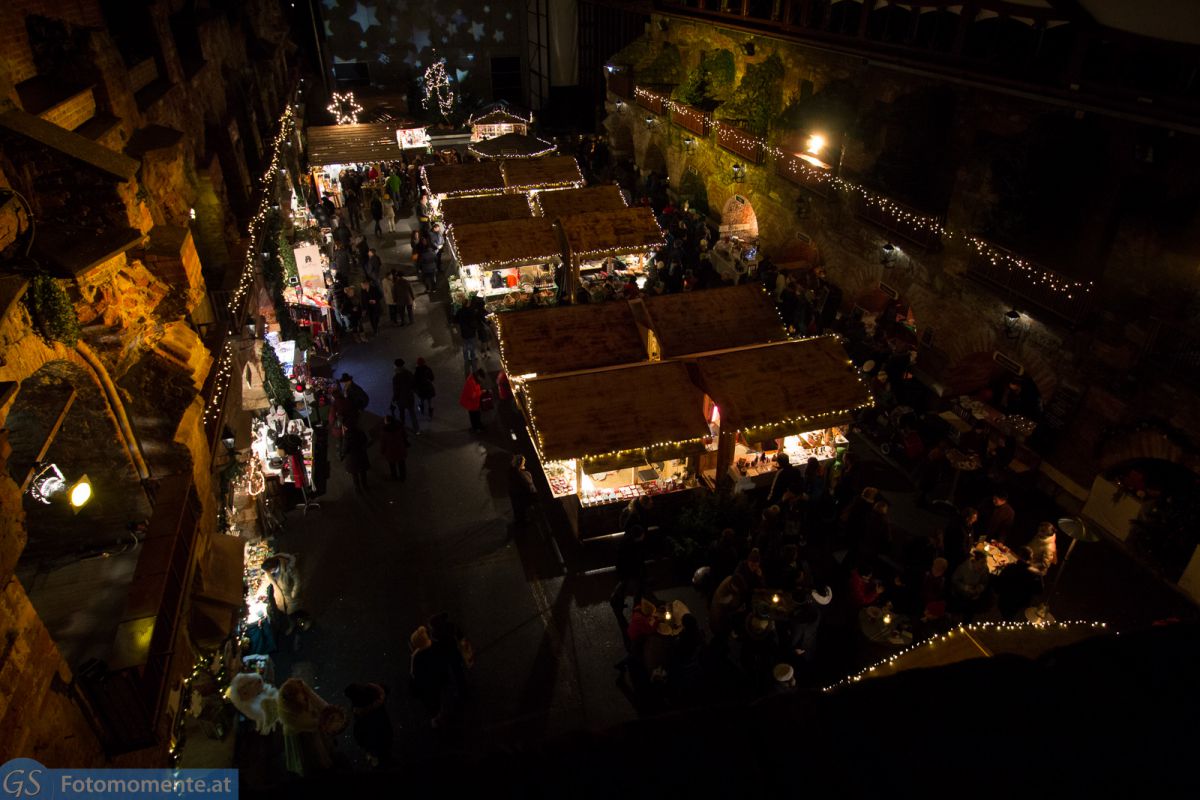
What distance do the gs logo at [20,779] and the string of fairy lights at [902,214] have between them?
12.2 meters

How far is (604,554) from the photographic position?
9.75 meters

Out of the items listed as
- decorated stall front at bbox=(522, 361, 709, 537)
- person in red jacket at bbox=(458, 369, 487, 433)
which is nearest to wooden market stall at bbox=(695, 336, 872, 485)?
decorated stall front at bbox=(522, 361, 709, 537)

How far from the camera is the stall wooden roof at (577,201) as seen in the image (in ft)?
52.9

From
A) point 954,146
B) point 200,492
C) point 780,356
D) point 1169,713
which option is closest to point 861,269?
point 954,146

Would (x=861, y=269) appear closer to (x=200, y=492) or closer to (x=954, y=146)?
(x=954, y=146)

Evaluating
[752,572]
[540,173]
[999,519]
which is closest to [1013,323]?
[999,519]

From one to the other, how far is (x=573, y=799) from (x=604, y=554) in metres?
8.33

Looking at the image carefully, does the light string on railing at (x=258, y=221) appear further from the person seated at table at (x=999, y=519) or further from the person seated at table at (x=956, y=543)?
the person seated at table at (x=999, y=519)

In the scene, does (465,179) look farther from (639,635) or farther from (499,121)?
(639,635)

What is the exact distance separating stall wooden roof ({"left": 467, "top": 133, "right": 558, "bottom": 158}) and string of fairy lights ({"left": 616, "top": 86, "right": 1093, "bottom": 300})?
14.7 feet

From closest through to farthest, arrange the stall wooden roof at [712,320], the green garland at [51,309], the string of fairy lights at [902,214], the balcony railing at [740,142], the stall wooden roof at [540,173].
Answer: the green garland at [51,309], the string of fairy lights at [902,214], the stall wooden roof at [712,320], the balcony railing at [740,142], the stall wooden roof at [540,173]

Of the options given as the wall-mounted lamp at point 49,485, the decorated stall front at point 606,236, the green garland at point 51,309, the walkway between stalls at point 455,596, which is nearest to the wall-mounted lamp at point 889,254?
the decorated stall front at point 606,236

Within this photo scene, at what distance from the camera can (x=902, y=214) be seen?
43.8ft

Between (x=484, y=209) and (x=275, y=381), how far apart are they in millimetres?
7501
